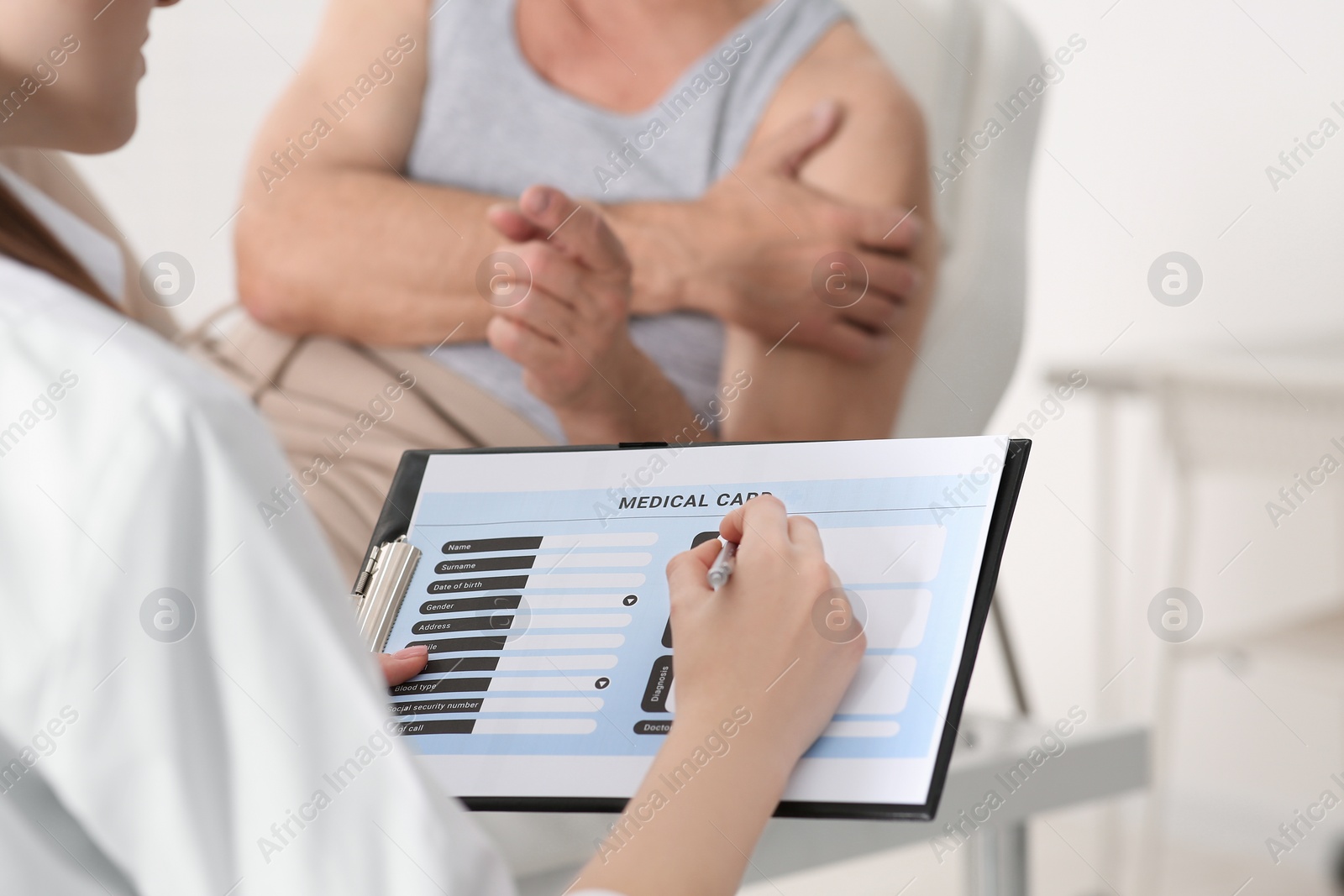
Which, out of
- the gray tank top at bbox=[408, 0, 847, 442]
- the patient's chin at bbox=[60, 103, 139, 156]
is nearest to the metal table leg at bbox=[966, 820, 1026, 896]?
the gray tank top at bbox=[408, 0, 847, 442]

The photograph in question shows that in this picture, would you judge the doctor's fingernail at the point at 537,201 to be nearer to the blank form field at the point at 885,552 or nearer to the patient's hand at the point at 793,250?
the patient's hand at the point at 793,250

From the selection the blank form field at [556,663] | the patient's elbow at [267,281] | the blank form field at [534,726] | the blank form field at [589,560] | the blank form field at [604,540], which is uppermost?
the patient's elbow at [267,281]

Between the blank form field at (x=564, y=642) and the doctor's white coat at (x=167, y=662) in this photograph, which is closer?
the doctor's white coat at (x=167, y=662)

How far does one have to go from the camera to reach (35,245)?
475 millimetres

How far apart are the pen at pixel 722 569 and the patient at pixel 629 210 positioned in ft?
1.44

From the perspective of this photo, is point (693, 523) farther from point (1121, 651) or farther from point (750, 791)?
point (1121, 651)

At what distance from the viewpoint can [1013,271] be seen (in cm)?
97

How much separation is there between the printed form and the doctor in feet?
0.65

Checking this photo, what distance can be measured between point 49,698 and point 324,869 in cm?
7

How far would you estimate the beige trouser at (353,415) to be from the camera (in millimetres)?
911

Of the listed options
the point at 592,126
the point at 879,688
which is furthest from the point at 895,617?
the point at 592,126

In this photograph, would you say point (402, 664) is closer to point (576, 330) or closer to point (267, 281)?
point (576, 330)

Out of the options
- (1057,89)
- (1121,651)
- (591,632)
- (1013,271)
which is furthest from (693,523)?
(1121,651)

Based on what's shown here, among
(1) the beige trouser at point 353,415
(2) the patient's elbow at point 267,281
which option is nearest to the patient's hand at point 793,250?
(1) the beige trouser at point 353,415
